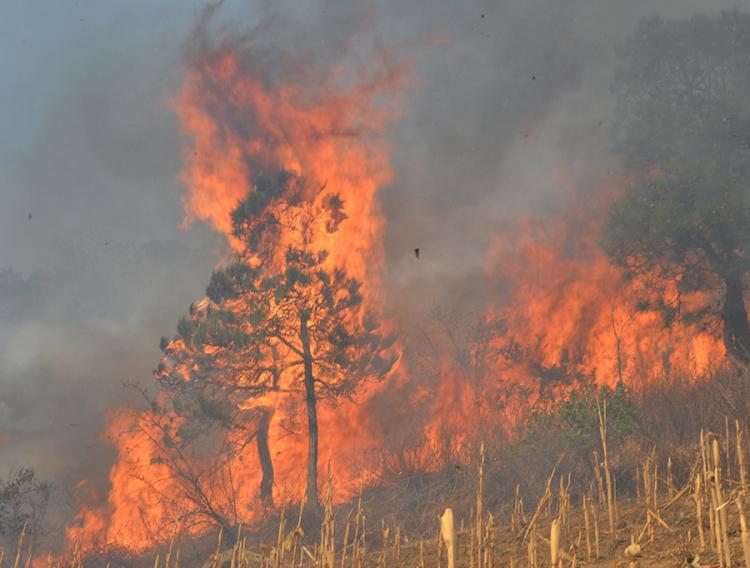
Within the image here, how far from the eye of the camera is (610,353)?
3005cm

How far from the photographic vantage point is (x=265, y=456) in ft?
98.5

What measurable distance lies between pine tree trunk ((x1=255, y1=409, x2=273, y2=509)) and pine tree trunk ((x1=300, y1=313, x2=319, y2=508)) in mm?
4262

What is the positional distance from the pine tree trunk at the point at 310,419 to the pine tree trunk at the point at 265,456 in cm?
426

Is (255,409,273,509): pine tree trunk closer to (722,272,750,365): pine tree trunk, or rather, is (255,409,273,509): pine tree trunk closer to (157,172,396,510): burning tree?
(157,172,396,510): burning tree

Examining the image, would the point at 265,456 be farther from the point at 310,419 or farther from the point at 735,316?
the point at 735,316

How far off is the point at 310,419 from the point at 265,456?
5355mm

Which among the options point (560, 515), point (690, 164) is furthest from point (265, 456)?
point (560, 515)

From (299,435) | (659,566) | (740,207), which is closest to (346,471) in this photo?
(299,435)

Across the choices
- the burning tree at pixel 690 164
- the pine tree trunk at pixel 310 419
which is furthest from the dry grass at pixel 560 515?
the burning tree at pixel 690 164

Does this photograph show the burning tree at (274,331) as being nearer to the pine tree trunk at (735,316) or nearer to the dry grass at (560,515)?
the dry grass at (560,515)

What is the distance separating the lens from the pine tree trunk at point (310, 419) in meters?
24.9

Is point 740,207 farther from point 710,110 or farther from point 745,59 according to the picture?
point 745,59

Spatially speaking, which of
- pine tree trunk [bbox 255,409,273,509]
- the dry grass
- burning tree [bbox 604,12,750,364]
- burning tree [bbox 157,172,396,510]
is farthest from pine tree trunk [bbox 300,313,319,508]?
burning tree [bbox 604,12,750,364]

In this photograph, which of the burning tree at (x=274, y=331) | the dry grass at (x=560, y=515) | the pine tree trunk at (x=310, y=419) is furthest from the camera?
the burning tree at (x=274, y=331)
